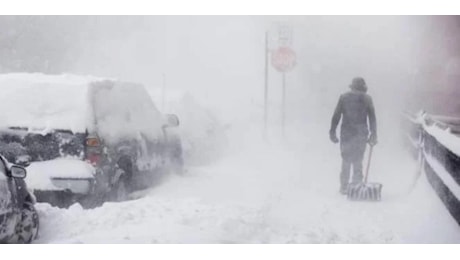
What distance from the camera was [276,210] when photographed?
22.6 feet

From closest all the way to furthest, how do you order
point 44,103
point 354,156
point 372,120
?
point 44,103
point 372,120
point 354,156

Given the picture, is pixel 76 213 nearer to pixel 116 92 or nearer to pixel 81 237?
pixel 81 237

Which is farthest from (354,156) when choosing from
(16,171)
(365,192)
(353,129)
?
(16,171)

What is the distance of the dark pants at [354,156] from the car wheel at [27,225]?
14.8 feet

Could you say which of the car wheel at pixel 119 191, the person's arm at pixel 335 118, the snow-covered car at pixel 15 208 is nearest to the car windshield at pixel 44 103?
the car wheel at pixel 119 191

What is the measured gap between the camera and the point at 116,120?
6.99m

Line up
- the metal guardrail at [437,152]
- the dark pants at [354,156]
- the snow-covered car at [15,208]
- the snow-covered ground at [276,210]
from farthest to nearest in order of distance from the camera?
the dark pants at [354,156], the metal guardrail at [437,152], the snow-covered ground at [276,210], the snow-covered car at [15,208]

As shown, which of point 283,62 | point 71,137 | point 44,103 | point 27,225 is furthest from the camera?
point 283,62

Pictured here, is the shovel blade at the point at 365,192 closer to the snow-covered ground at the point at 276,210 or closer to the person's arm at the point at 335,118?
the snow-covered ground at the point at 276,210

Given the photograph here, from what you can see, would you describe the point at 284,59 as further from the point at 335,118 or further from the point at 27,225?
the point at 27,225

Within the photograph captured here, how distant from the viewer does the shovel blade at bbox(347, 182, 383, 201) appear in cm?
779

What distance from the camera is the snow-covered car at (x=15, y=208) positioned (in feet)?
15.9

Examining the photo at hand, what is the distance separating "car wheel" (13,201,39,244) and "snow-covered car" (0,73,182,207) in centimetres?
74

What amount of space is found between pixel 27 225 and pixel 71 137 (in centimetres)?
126
